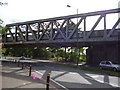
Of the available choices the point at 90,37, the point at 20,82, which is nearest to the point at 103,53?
the point at 90,37

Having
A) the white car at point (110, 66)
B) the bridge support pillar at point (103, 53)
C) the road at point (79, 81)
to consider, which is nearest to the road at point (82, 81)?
the road at point (79, 81)

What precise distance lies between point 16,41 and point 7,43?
281 cm

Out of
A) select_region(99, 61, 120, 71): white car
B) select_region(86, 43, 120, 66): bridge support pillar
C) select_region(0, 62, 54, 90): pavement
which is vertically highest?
select_region(86, 43, 120, 66): bridge support pillar

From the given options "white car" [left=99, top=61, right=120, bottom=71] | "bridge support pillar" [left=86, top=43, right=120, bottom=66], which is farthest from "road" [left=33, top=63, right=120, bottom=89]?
"bridge support pillar" [left=86, top=43, right=120, bottom=66]

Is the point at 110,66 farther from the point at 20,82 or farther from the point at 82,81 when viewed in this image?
A: the point at 20,82

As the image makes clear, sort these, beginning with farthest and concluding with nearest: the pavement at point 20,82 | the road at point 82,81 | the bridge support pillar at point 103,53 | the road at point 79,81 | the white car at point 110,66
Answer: the bridge support pillar at point 103,53 → the white car at point 110,66 → the road at point 82,81 → the road at point 79,81 → the pavement at point 20,82

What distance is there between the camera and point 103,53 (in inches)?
1507

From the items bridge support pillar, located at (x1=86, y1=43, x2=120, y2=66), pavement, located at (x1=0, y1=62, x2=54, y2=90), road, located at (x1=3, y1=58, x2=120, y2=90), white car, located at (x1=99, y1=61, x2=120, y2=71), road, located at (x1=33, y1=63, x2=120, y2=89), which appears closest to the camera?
pavement, located at (x1=0, y1=62, x2=54, y2=90)

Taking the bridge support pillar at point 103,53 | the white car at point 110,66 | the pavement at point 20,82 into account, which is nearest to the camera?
the pavement at point 20,82

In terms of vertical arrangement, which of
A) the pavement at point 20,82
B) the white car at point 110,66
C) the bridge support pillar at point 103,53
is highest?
the bridge support pillar at point 103,53

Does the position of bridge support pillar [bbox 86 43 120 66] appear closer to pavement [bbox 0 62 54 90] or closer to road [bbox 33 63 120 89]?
road [bbox 33 63 120 89]

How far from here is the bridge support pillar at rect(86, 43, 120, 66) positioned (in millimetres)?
35075

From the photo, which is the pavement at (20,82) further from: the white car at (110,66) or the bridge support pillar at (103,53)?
the bridge support pillar at (103,53)

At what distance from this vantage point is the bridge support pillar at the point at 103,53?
35.1 m
